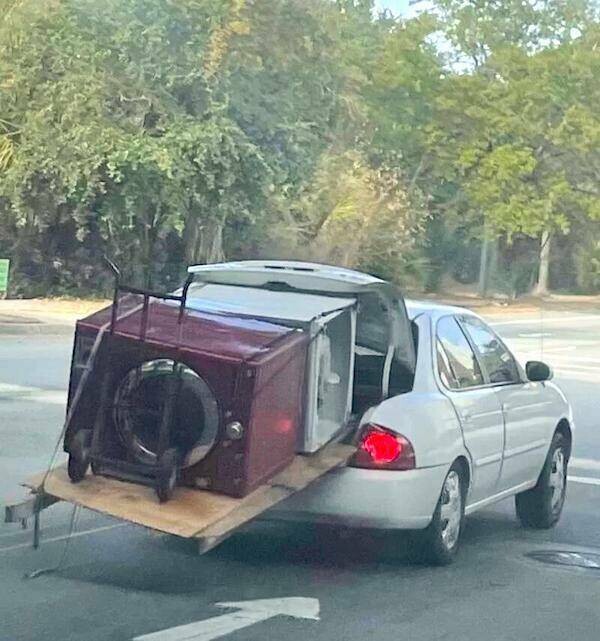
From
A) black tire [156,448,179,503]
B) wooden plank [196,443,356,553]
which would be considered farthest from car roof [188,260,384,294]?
black tire [156,448,179,503]

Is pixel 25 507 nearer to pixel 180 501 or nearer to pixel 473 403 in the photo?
pixel 180 501

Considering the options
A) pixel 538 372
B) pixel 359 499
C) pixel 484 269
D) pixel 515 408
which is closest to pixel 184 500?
pixel 359 499

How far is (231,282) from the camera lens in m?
8.95

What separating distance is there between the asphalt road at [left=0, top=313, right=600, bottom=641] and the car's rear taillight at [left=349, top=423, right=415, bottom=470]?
67cm

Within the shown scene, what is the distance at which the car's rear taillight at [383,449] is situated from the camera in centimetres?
806

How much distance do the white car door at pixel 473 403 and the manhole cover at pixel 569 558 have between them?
0.50 meters

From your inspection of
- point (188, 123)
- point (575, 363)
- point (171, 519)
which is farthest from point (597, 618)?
point (188, 123)

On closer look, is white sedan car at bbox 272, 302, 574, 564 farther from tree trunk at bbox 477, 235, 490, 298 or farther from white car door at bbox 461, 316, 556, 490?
tree trunk at bbox 477, 235, 490, 298

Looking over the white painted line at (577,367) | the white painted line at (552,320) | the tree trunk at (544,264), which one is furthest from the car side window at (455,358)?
the tree trunk at (544,264)

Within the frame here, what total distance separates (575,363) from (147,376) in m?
19.5

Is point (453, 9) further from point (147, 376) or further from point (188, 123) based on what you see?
point (147, 376)

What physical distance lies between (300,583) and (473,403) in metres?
1.67

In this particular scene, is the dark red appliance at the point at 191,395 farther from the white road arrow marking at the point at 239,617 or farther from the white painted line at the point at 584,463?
the white painted line at the point at 584,463

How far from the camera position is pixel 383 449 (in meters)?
8.09
